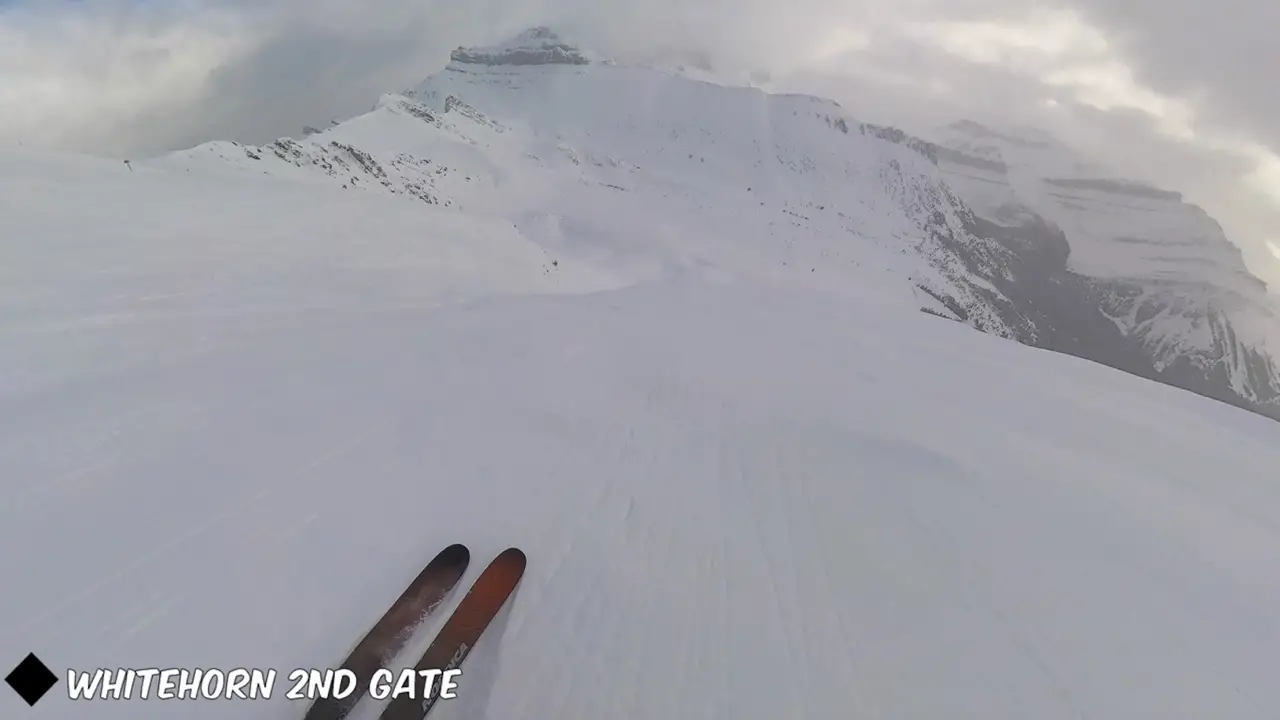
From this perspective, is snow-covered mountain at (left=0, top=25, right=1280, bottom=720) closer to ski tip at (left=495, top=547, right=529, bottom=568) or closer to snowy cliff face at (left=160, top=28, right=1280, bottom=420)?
ski tip at (left=495, top=547, right=529, bottom=568)

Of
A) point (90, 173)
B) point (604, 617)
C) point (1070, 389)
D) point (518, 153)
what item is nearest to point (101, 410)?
point (604, 617)

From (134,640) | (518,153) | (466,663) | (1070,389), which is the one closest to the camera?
(134,640)

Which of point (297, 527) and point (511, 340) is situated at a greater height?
point (511, 340)

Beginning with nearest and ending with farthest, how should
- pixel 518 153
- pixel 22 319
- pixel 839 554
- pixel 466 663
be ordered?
pixel 466 663
pixel 839 554
pixel 22 319
pixel 518 153

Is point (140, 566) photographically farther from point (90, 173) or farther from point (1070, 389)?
point (1070, 389)

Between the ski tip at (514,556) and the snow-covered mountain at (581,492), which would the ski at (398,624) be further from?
the ski tip at (514,556)

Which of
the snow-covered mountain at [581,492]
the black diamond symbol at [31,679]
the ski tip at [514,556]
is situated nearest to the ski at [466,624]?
the ski tip at [514,556]

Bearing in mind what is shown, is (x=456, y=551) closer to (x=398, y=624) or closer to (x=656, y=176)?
(x=398, y=624)
